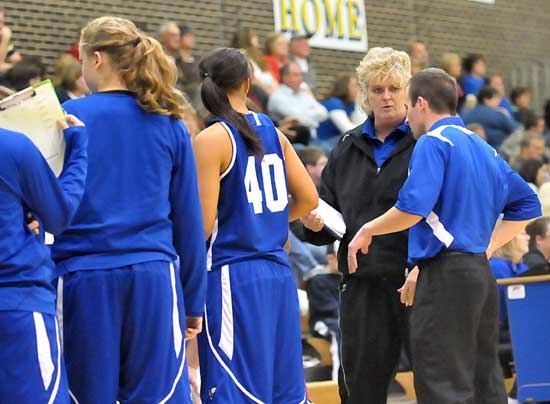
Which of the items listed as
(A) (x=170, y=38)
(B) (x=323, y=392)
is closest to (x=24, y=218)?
(B) (x=323, y=392)

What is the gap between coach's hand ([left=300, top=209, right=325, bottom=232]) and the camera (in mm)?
5895

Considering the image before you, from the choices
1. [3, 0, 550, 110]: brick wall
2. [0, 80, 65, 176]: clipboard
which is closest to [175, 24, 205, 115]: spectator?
[3, 0, 550, 110]: brick wall

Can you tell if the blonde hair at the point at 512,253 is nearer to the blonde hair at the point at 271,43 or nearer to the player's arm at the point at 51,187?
the blonde hair at the point at 271,43

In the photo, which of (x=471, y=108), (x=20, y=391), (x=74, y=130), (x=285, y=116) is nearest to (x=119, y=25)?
(x=74, y=130)

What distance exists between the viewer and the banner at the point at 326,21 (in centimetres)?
1513

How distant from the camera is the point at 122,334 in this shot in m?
4.50

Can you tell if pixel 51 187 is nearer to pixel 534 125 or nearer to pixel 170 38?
pixel 170 38

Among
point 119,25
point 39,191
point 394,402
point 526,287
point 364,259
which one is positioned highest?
point 119,25

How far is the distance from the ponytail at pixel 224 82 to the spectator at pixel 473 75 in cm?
1059

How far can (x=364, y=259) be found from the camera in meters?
5.99

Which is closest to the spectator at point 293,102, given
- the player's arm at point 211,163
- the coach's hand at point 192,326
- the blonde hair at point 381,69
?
the blonde hair at point 381,69

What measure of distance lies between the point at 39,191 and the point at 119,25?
82cm

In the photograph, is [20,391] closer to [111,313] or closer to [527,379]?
[111,313]

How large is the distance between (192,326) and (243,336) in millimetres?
376
